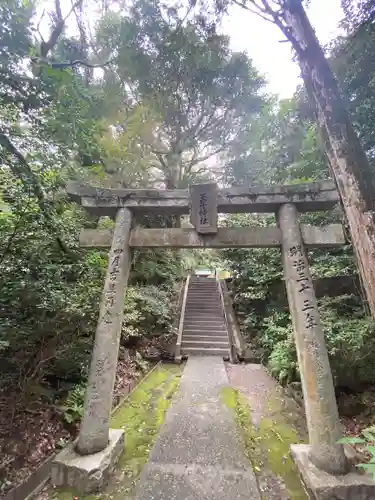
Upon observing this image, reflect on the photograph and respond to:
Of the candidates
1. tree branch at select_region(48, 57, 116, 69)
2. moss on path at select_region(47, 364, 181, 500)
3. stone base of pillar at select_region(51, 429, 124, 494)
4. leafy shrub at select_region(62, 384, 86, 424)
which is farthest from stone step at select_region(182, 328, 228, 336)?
tree branch at select_region(48, 57, 116, 69)

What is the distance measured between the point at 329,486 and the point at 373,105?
7095 millimetres

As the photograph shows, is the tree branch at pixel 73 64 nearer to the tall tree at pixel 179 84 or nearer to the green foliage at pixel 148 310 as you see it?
the green foliage at pixel 148 310

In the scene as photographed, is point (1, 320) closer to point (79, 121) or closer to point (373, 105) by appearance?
point (79, 121)

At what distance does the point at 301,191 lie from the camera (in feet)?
13.0

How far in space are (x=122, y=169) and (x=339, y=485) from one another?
9386mm

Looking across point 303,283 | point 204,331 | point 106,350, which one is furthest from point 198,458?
point 204,331

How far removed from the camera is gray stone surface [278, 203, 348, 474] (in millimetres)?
2951

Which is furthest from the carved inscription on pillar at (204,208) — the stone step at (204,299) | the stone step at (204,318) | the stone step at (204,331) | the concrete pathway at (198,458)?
the stone step at (204,299)

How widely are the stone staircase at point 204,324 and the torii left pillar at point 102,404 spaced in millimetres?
5468

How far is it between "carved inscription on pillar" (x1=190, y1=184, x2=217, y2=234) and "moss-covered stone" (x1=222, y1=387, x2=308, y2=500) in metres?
3.16

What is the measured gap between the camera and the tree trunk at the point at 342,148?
8.46 feet

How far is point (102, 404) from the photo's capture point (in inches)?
130

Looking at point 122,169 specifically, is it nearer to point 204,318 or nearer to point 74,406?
point 204,318

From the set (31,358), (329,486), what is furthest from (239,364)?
(31,358)
